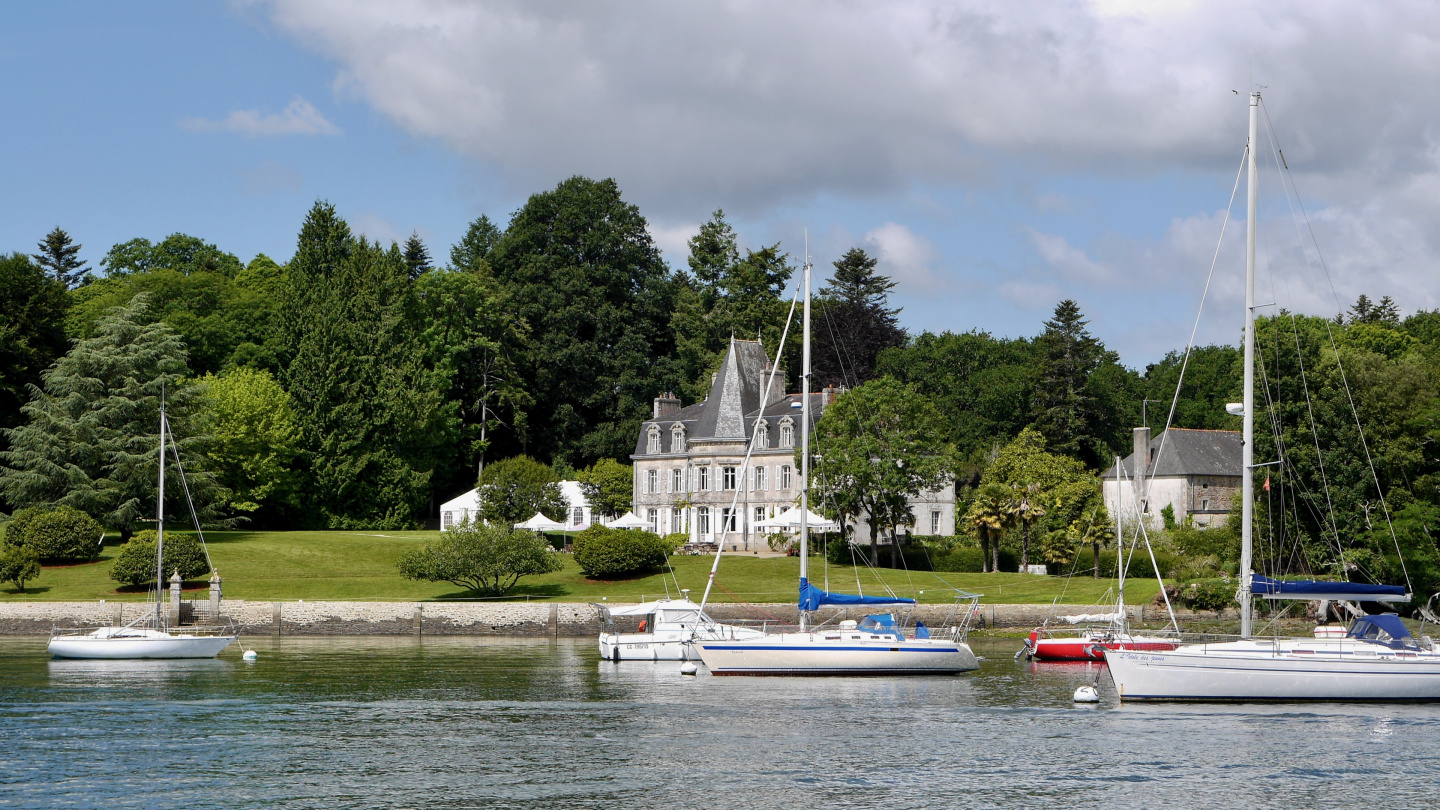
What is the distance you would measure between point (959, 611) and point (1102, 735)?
79.0 feet

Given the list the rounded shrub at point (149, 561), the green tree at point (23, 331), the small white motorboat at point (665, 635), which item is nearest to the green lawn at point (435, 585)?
the rounded shrub at point (149, 561)

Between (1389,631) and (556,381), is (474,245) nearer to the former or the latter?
(556,381)

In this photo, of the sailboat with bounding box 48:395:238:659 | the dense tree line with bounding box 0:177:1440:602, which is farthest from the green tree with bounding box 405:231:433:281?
the sailboat with bounding box 48:395:238:659

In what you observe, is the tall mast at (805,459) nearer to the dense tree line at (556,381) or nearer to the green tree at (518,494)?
the dense tree line at (556,381)

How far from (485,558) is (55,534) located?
1996cm

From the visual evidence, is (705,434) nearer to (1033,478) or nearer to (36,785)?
(1033,478)

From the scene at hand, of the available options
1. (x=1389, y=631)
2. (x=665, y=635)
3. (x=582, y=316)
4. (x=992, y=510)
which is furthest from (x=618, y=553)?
(x=582, y=316)

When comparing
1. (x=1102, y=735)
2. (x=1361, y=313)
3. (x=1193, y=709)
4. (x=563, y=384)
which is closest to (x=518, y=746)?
(x=1102, y=735)

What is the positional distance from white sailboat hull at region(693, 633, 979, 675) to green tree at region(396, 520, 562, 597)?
18.2m

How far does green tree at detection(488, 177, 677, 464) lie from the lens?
97.2 m

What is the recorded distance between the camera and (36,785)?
2289 cm

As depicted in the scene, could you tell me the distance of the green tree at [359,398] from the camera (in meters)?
79.9

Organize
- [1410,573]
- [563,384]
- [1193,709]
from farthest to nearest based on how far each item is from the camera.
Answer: [563,384] → [1410,573] → [1193,709]

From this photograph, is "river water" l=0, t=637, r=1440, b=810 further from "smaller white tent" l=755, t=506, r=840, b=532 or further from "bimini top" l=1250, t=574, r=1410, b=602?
"smaller white tent" l=755, t=506, r=840, b=532
